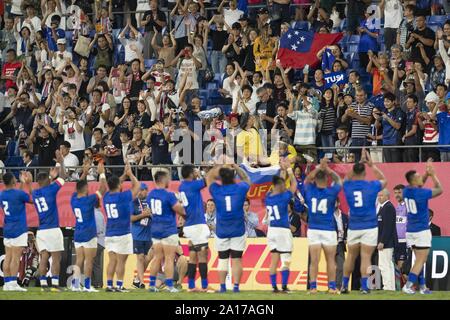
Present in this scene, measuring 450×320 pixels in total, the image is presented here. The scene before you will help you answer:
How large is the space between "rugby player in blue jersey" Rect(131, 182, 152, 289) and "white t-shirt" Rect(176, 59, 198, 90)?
521 cm

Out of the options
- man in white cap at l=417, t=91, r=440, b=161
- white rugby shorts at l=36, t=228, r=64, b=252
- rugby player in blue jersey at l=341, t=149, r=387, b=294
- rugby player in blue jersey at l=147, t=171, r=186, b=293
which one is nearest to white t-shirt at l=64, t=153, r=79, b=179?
white rugby shorts at l=36, t=228, r=64, b=252

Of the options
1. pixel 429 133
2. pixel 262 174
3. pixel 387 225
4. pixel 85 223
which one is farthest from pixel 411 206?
pixel 85 223

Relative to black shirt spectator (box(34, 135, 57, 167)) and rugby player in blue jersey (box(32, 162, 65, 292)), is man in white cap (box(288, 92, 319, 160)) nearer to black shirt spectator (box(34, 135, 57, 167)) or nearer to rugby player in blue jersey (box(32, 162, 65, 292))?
rugby player in blue jersey (box(32, 162, 65, 292))

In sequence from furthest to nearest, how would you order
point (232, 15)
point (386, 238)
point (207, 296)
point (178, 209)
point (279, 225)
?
point (232, 15) → point (386, 238) → point (178, 209) → point (279, 225) → point (207, 296)

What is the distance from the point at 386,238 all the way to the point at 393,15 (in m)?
7.30

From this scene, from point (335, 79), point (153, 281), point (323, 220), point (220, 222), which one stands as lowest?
point (153, 281)

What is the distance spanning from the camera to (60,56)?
1356 inches

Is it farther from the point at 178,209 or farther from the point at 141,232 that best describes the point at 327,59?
the point at 178,209

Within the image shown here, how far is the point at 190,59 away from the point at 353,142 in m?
5.88

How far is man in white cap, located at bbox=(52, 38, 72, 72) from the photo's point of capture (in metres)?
34.3

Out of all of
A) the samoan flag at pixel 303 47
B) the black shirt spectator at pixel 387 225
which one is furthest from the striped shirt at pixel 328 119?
the black shirt spectator at pixel 387 225

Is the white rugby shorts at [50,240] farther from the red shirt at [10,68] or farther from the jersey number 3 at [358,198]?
the red shirt at [10,68]

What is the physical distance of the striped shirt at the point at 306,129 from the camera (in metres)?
27.8

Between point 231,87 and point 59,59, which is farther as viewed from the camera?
point 59,59
